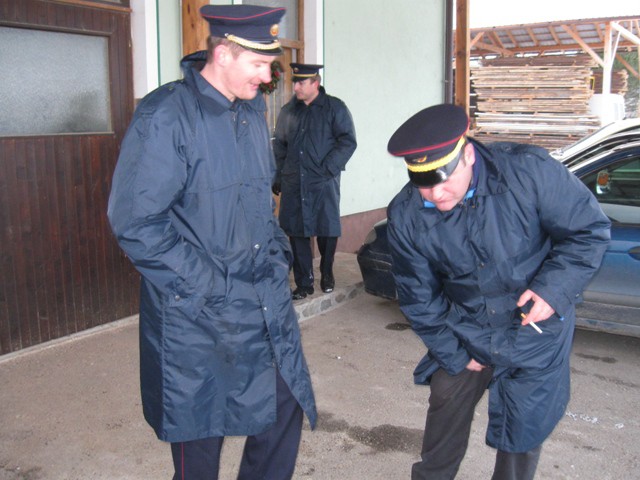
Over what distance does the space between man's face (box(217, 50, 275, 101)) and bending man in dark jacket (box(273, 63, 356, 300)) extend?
350 cm

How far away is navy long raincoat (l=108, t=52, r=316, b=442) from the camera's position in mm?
2320

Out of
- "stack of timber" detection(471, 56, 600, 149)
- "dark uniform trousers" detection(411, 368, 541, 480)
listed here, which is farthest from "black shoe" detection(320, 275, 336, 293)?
"stack of timber" detection(471, 56, 600, 149)

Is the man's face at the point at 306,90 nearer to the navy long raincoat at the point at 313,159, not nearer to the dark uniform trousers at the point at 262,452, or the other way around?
the navy long raincoat at the point at 313,159

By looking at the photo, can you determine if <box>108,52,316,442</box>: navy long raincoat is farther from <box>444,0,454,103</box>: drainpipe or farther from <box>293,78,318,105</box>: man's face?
<box>444,0,454,103</box>: drainpipe

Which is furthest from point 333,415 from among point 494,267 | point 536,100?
point 536,100

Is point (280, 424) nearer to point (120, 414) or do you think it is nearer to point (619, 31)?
point (120, 414)

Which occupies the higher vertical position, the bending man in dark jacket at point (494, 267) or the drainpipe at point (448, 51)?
the drainpipe at point (448, 51)

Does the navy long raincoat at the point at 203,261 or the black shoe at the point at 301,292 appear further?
the black shoe at the point at 301,292

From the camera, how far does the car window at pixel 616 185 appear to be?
16.3 ft

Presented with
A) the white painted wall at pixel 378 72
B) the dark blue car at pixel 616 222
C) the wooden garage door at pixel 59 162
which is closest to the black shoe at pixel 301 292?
the wooden garage door at pixel 59 162

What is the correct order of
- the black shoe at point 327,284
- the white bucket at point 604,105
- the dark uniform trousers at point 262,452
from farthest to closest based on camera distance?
the white bucket at point 604,105 → the black shoe at point 327,284 → the dark uniform trousers at point 262,452

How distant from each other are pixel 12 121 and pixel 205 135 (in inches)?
113

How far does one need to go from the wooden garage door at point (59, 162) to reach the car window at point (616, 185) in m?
3.50

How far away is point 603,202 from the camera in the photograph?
16.5ft
